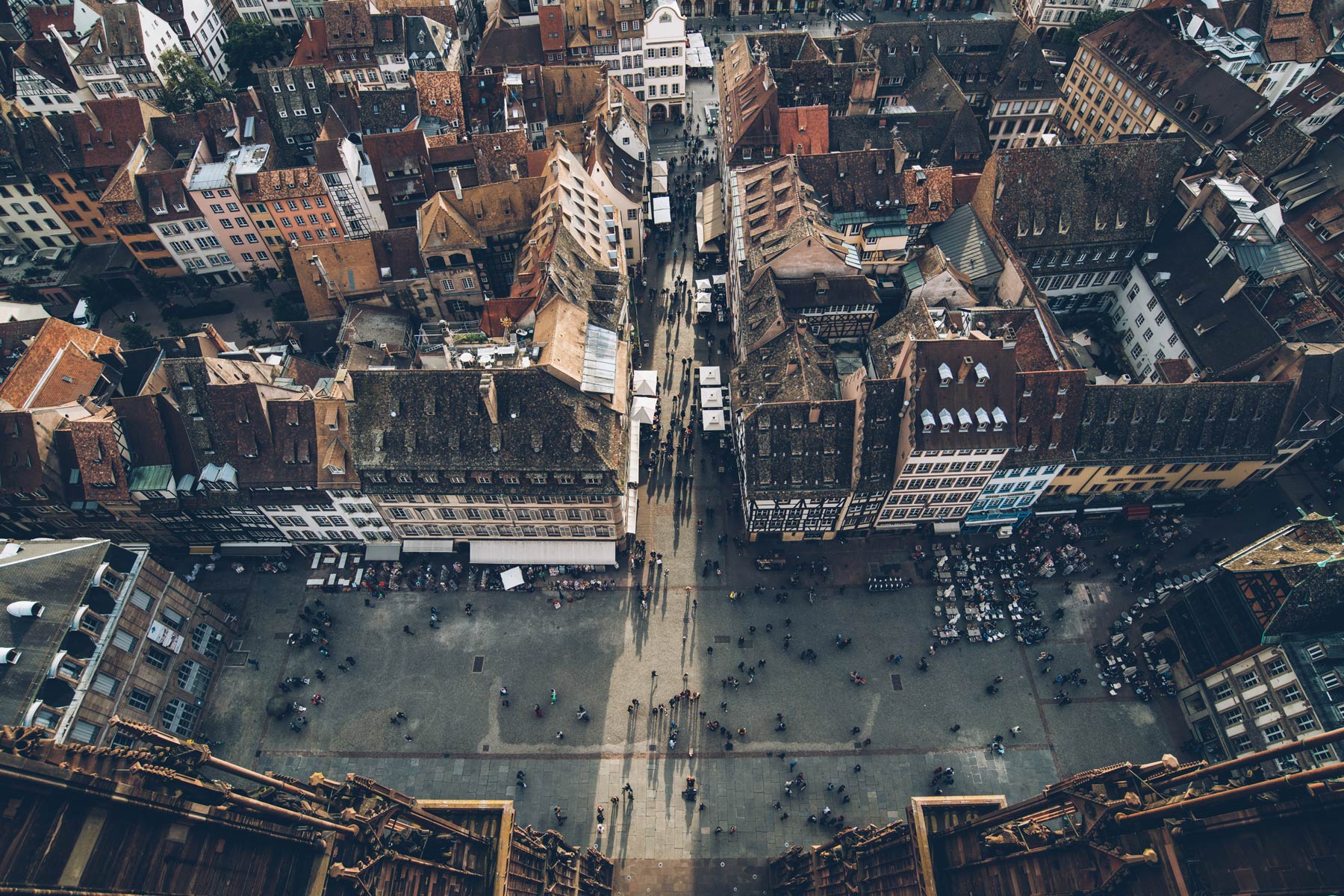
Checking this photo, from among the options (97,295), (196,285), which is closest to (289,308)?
(196,285)

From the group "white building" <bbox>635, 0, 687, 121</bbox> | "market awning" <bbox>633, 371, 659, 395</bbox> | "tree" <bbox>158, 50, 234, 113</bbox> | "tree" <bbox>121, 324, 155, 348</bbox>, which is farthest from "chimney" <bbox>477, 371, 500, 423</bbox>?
"tree" <bbox>158, 50, 234, 113</bbox>

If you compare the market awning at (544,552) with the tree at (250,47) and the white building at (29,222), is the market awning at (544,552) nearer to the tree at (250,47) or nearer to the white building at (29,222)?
the white building at (29,222)

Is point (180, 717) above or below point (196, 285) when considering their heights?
below

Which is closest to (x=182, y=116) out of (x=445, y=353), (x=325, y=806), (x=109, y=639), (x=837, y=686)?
(x=445, y=353)

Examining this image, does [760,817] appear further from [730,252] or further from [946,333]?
[730,252]

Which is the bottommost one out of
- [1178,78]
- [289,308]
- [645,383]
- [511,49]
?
[645,383]

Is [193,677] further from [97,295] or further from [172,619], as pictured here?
[97,295]
